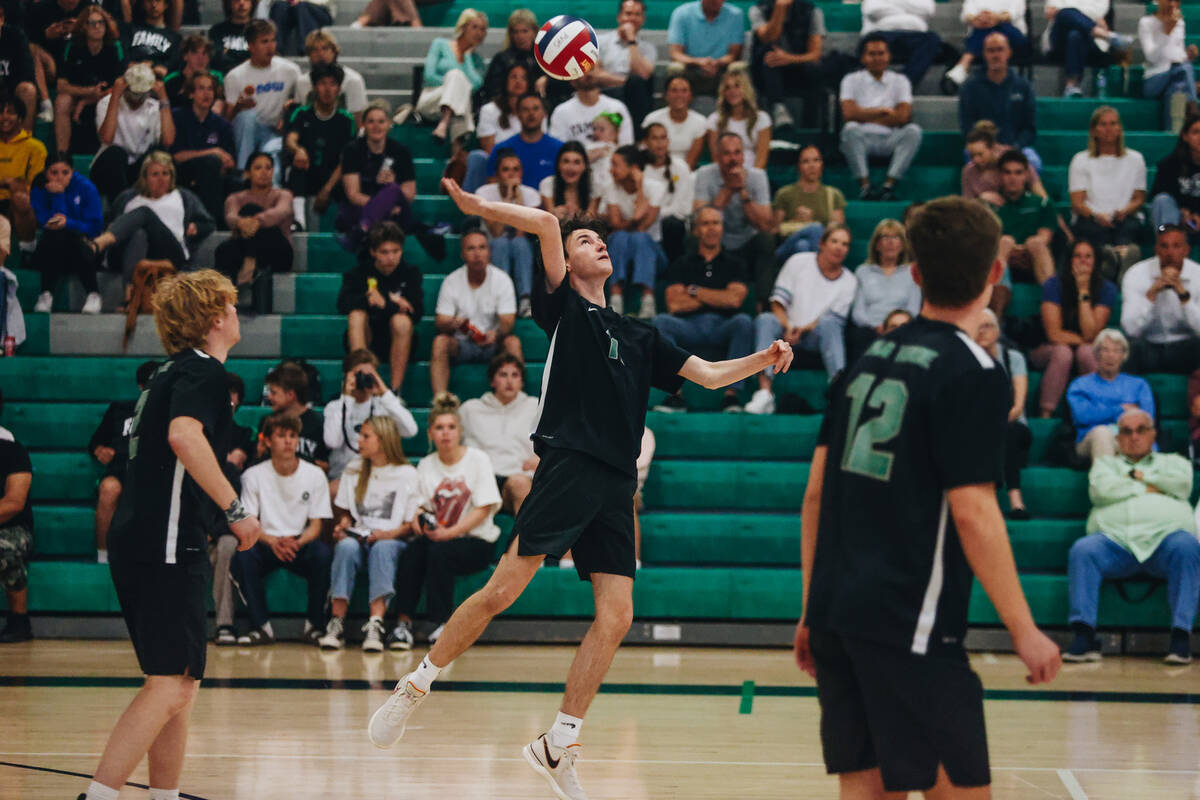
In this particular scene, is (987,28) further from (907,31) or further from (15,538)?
(15,538)

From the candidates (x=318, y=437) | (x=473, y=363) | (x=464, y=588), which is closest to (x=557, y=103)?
(x=473, y=363)

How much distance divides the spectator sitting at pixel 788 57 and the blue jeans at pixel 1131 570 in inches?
196

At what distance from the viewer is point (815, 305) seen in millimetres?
10094

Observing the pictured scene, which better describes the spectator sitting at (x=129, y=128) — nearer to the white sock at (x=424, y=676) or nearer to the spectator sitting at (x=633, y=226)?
the spectator sitting at (x=633, y=226)

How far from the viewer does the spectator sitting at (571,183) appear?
1055 cm

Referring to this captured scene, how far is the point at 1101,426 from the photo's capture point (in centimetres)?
942

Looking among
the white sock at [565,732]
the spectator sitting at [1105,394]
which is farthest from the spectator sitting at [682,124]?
the white sock at [565,732]

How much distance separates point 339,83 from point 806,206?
13.0ft

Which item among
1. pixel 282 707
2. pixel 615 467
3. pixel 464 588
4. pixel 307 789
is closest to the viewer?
pixel 615 467

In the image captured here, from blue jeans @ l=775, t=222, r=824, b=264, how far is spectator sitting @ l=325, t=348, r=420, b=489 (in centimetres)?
320

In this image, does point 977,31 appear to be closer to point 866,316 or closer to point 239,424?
point 866,316

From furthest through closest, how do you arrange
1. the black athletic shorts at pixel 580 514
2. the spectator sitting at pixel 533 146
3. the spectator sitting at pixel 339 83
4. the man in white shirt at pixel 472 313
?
1. the spectator sitting at pixel 339 83
2. the spectator sitting at pixel 533 146
3. the man in white shirt at pixel 472 313
4. the black athletic shorts at pixel 580 514

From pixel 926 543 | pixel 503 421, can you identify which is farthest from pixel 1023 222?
pixel 926 543

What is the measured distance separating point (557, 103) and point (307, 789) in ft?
27.2
